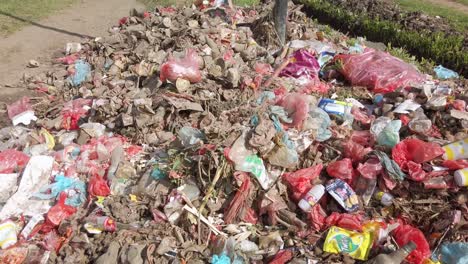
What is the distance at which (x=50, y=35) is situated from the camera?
9.05m

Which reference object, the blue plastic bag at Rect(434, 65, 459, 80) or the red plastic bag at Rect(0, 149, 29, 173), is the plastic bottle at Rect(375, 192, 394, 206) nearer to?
the blue plastic bag at Rect(434, 65, 459, 80)

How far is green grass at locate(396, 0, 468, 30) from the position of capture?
360 inches

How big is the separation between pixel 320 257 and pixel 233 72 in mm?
2548

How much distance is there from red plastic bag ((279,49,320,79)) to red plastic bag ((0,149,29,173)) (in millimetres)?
3353

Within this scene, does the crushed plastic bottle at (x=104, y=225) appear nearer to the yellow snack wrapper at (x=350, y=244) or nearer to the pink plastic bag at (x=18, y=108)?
Answer: the yellow snack wrapper at (x=350, y=244)

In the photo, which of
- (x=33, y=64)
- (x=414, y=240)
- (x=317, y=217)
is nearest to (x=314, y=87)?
(x=317, y=217)

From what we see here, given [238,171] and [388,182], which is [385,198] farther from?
[238,171]

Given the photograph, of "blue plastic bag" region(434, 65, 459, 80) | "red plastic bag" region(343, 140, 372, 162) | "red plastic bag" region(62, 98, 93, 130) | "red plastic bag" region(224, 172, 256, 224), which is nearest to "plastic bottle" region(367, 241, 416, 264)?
"red plastic bag" region(343, 140, 372, 162)

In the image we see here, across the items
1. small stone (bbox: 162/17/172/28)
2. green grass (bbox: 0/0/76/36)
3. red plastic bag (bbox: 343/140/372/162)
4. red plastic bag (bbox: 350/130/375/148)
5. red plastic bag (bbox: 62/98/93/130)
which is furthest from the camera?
green grass (bbox: 0/0/76/36)

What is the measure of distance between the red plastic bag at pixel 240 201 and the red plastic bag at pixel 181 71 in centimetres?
189

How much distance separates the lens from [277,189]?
382 centimetres

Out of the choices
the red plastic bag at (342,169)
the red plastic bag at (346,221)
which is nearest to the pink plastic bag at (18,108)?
the red plastic bag at (342,169)

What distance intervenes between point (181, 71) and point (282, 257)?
105 inches

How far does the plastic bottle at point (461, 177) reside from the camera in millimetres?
3486
